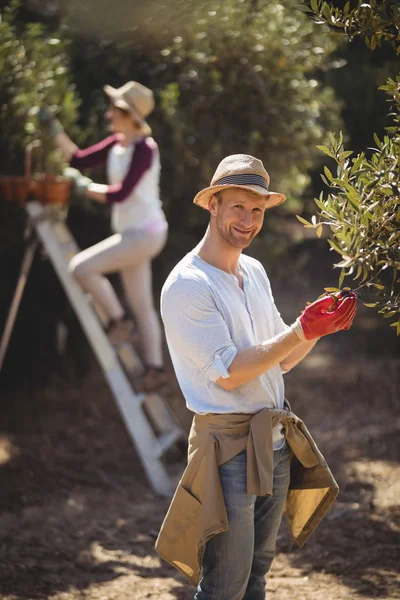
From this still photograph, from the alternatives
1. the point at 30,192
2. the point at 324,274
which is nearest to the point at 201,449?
the point at 30,192

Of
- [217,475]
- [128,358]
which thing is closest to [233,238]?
[217,475]

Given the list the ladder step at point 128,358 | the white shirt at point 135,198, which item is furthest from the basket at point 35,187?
the ladder step at point 128,358

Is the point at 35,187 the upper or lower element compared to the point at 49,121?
lower

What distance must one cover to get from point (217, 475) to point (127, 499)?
3.13 m

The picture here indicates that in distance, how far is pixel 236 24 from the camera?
7.19m

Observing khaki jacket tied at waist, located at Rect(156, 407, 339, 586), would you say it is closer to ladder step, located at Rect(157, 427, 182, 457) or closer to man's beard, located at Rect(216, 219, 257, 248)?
man's beard, located at Rect(216, 219, 257, 248)

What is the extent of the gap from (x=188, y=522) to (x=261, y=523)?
0.30 m

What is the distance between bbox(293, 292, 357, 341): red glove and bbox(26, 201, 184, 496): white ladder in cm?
340

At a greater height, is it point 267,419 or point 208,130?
point 208,130

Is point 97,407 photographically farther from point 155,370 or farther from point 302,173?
point 302,173

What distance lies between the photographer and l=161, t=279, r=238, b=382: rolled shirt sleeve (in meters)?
3.01

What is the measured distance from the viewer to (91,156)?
20.5 ft

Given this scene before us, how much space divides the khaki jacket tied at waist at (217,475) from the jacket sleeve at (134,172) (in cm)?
281

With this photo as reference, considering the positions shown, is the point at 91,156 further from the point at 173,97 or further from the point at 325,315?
the point at 325,315
